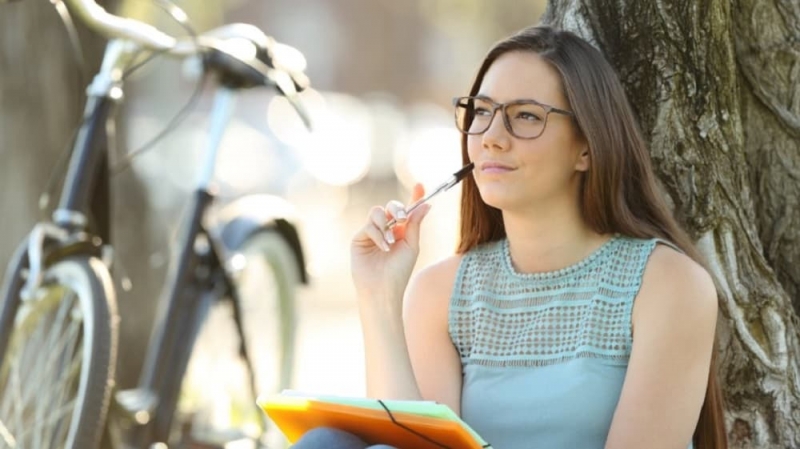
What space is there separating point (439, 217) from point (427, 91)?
16892 mm

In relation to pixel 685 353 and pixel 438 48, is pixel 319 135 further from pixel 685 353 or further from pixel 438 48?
pixel 685 353

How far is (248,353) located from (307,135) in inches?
659

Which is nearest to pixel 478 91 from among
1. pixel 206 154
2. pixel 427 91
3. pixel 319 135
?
pixel 206 154

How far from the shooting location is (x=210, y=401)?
4.67 m

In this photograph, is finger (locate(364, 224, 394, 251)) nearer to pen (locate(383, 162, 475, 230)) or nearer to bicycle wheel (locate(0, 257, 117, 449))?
pen (locate(383, 162, 475, 230))

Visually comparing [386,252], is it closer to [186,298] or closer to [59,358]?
[59,358]

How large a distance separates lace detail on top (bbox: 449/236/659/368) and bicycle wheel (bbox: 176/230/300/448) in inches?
59.4

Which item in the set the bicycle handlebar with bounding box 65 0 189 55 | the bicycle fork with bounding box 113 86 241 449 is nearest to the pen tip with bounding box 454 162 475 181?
the bicycle handlebar with bounding box 65 0 189 55

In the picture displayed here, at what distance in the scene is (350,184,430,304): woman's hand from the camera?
281 centimetres

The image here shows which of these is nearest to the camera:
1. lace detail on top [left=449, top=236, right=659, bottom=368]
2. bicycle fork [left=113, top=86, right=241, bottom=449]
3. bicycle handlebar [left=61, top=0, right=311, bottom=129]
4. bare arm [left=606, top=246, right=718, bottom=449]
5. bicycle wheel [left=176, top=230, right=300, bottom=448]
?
bare arm [left=606, top=246, right=718, bottom=449]

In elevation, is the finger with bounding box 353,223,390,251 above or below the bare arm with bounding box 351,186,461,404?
above

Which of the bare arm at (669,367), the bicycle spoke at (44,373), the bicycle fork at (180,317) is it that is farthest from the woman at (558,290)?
the bicycle fork at (180,317)

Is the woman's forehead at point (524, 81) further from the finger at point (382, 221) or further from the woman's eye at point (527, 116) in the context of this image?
the finger at point (382, 221)

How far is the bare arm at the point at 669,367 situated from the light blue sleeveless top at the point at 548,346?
7 centimetres
